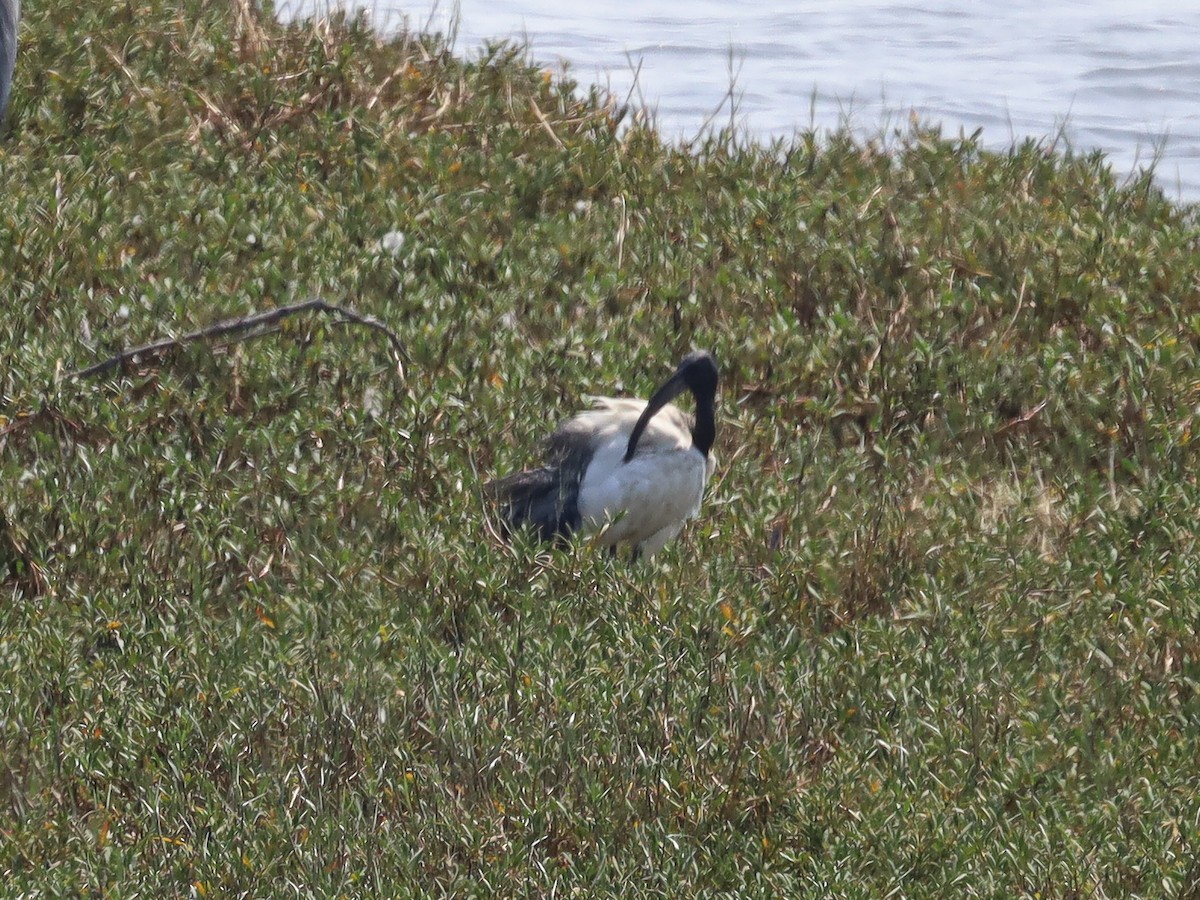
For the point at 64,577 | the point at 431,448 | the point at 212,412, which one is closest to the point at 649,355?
the point at 431,448

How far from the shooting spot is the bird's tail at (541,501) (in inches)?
235

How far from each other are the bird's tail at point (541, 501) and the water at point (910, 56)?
4890 mm

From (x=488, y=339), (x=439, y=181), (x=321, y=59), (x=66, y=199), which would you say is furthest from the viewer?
(x=321, y=59)

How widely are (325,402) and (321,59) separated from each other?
10.7 ft

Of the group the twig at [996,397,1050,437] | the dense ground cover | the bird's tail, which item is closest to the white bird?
the bird's tail

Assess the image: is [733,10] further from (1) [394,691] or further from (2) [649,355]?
(1) [394,691]

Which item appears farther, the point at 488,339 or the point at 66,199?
the point at 66,199

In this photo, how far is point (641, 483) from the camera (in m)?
5.93

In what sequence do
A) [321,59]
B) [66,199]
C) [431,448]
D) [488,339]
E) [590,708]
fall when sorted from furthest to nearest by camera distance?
[321,59]
[66,199]
[488,339]
[431,448]
[590,708]

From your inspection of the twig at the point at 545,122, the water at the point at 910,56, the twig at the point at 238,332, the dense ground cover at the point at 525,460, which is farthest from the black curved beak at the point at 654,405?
the water at the point at 910,56

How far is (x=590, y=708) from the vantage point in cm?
451

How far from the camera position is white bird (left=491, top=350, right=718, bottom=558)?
19.6 ft

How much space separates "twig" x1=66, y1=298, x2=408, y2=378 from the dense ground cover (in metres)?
0.09

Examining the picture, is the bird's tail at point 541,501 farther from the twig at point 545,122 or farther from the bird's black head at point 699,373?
the twig at point 545,122
